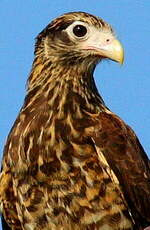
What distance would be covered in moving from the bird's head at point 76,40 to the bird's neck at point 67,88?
0.10m

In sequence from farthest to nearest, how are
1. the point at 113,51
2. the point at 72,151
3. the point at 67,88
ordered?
the point at 67,88 → the point at 113,51 → the point at 72,151

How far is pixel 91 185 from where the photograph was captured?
7.96 m

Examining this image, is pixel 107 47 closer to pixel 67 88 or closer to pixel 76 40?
pixel 76 40

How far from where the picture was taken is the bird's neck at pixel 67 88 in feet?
27.7

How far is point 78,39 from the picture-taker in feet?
28.0

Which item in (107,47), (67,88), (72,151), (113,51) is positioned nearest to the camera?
(72,151)

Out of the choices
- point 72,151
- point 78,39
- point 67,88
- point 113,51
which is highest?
point 78,39

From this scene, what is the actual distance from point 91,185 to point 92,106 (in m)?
0.89

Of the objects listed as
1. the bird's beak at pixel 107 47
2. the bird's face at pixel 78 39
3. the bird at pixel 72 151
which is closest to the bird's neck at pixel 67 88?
the bird at pixel 72 151

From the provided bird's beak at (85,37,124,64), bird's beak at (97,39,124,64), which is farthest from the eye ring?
bird's beak at (97,39,124,64)

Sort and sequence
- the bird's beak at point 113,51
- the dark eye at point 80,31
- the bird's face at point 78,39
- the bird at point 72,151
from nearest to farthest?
1. the bird at point 72,151
2. the bird's beak at point 113,51
3. the bird's face at point 78,39
4. the dark eye at point 80,31

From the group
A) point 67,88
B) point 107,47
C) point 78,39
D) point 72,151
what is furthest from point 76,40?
point 72,151

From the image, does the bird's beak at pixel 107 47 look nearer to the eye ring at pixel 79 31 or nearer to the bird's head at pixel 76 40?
the bird's head at pixel 76 40

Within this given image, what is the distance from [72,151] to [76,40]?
1.19 meters
